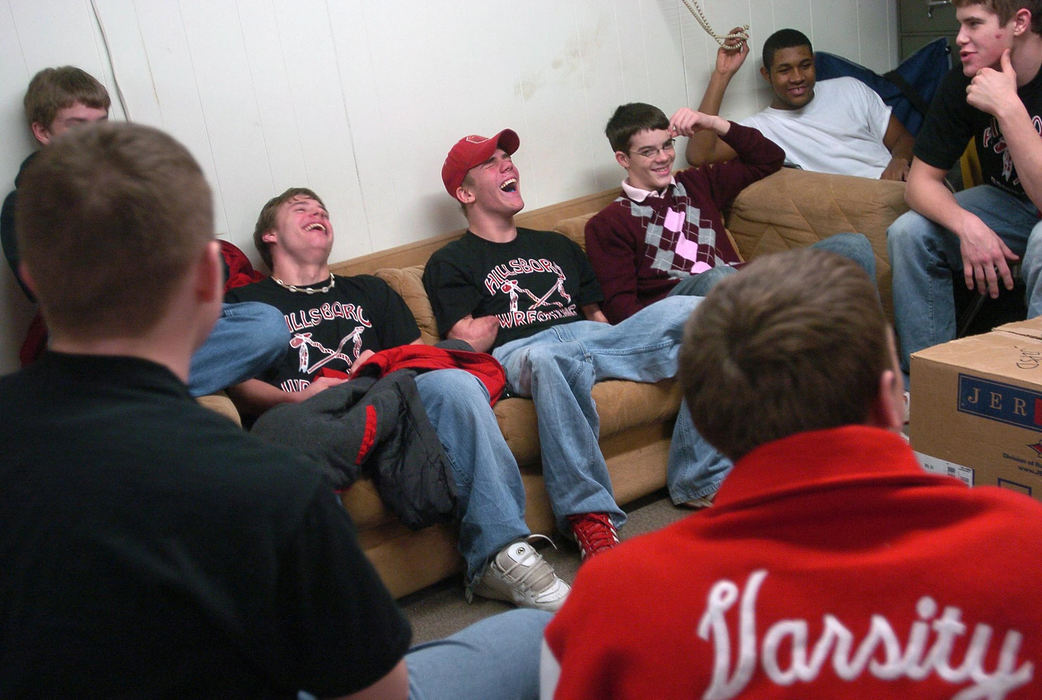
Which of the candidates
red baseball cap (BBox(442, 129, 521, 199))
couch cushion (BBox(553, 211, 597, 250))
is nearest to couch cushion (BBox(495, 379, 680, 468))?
couch cushion (BBox(553, 211, 597, 250))

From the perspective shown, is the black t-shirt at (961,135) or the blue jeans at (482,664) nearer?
the blue jeans at (482,664)

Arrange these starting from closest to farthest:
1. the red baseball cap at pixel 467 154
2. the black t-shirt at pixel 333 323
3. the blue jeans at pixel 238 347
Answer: the blue jeans at pixel 238 347, the black t-shirt at pixel 333 323, the red baseball cap at pixel 467 154

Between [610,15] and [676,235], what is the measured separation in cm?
94

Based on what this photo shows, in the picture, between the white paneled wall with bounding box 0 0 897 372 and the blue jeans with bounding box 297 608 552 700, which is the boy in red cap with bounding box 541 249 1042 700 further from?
the white paneled wall with bounding box 0 0 897 372

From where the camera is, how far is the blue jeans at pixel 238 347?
2.12 meters

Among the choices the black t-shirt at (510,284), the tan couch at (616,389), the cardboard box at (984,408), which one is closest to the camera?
the cardboard box at (984,408)

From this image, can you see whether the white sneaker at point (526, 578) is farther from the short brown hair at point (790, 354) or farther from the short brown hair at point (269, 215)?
the short brown hair at point (790, 354)

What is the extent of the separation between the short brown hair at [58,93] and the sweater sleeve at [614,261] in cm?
149

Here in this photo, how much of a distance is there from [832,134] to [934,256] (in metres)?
1.05

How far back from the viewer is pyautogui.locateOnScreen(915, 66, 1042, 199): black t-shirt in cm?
262

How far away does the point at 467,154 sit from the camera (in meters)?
2.88

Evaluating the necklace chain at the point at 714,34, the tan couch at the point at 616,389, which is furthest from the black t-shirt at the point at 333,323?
the necklace chain at the point at 714,34

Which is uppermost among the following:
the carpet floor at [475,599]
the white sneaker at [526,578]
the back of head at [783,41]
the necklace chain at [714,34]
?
the necklace chain at [714,34]

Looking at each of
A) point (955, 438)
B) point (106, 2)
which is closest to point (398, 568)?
point (955, 438)
